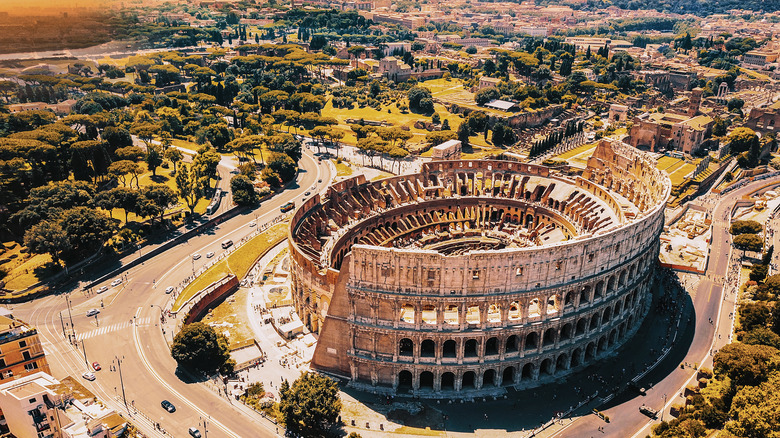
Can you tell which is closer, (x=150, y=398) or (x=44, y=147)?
(x=150, y=398)

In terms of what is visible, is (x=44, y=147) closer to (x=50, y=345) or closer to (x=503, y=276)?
(x=50, y=345)

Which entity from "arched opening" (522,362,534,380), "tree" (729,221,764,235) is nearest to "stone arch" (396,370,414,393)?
"arched opening" (522,362,534,380)

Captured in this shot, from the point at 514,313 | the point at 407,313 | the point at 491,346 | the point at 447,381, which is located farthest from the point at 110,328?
the point at 514,313

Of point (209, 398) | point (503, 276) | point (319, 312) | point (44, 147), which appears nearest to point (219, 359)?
point (209, 398)

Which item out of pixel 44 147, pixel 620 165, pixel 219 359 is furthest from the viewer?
pixel 44 147

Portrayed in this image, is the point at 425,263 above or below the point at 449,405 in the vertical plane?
above

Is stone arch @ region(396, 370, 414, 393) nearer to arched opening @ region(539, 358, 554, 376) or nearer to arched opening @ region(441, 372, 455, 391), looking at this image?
arched opening @ region(441, 372, 455, 391)

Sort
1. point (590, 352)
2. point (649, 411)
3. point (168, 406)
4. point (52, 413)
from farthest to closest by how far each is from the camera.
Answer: point (590, 352), point (649, 411), point (168, 406), point (52, 413)

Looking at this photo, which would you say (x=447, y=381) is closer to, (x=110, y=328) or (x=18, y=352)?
(x=110, y=328)
